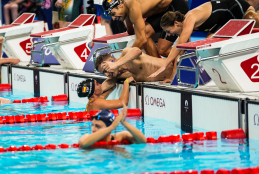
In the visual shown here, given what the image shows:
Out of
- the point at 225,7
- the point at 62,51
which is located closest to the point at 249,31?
the point at 225,7

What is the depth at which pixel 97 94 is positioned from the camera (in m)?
5.21

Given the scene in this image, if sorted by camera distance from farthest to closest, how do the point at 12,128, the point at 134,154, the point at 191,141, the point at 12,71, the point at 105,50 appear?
the point at 12,71 < the point at 105,50 < the point at 12,128 < the point at 191,141 < the point at 134,154

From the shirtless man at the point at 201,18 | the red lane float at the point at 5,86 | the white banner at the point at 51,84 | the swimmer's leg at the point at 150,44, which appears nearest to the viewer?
the shirtless man at the point at 201,18

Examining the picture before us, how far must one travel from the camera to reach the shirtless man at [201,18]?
4.84 m

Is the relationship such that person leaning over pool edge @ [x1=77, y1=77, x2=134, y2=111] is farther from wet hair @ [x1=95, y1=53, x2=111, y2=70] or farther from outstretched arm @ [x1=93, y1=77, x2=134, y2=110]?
wet hair @ [x1=95, y1=53, x2=111, y2=70]

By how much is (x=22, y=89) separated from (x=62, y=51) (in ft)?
5.03

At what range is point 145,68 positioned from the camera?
5.46 meters

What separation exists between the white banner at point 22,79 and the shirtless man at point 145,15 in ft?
9.68

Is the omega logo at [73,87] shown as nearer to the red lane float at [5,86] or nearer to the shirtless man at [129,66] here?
the shirtless man at [129,66]

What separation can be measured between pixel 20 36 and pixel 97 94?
16.7 feet

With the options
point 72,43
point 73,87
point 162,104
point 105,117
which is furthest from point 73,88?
point 105,117

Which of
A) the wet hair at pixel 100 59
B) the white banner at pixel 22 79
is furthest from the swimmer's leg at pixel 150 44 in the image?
the white banner at pixel 22 79

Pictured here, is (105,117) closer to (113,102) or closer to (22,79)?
(113,102)

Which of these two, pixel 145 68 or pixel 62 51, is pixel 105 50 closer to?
pixel 62 51
